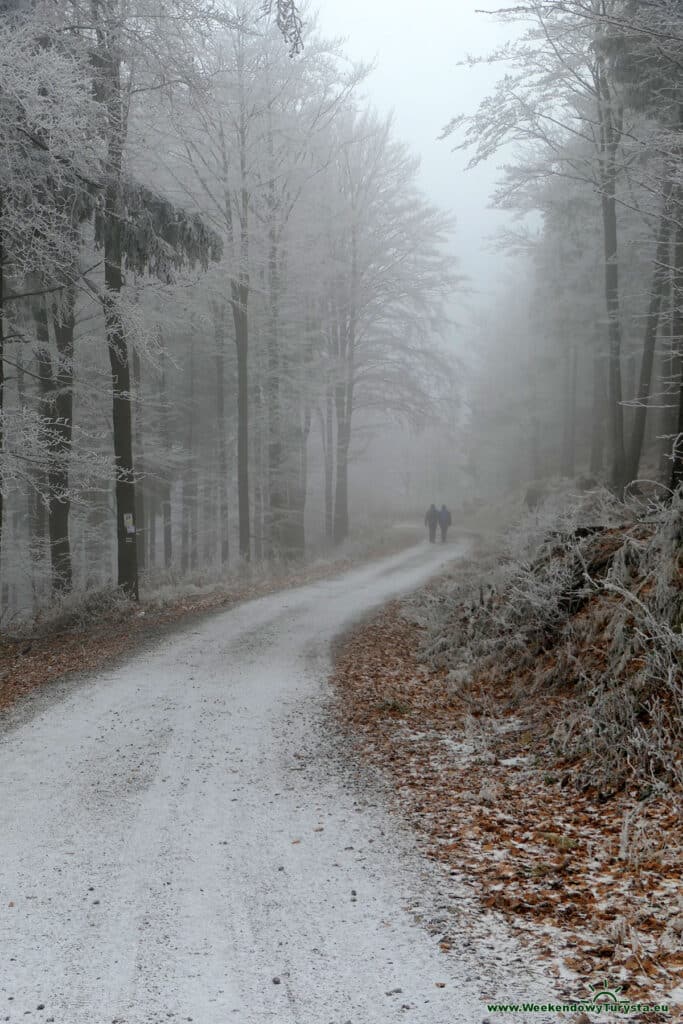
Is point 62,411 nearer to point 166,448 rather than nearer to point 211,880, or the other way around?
point 166,448

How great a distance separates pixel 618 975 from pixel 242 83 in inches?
744

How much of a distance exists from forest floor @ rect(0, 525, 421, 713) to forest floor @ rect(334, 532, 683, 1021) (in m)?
3.67

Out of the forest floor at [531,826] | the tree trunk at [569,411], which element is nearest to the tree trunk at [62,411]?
the forest floor at [531,826]

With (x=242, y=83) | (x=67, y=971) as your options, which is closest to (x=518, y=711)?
(x=67, y=971)

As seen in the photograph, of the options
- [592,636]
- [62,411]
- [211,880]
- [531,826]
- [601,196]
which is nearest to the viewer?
[211,880]

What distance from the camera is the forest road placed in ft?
9.69

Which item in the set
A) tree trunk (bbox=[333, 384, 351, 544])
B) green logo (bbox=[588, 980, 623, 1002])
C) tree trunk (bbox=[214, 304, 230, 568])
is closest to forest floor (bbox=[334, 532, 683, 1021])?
green logo (bbox=[588, 980, 623, 1002])

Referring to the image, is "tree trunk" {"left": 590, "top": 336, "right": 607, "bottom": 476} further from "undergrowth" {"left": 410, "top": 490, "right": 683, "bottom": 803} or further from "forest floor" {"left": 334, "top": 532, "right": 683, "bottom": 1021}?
"forest floor" {"left": 334, "top": 532, "right": 683, "bottom": 1021}

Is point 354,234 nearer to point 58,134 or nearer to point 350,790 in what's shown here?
point 58,134

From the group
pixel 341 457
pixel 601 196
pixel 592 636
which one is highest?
pixel 601 196

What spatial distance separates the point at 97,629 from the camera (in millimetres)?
11242

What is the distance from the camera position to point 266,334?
20.2m

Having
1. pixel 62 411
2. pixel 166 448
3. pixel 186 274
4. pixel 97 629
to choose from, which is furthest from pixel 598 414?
pixel 97 629

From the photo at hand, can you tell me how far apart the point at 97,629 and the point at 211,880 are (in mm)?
7915
